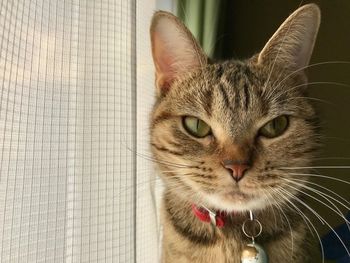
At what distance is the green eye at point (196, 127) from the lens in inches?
37.9

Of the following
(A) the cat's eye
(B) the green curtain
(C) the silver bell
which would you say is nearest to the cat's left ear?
(A) the cat's eye

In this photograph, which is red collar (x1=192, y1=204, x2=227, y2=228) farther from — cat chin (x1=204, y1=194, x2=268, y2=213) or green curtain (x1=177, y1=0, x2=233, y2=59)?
green curtain (x1=177, y1=0, x2=233, y2=59)

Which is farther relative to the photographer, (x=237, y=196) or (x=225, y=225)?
(x=225, y=225)

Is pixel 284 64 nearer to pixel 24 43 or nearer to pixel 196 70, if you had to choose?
pixel 196 70

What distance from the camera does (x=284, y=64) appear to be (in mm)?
1049

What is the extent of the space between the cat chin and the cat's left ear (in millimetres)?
380

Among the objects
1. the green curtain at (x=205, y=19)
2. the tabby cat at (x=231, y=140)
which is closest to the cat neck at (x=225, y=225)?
the tabby cat at (x=231, y=140)

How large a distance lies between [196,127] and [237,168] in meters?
0.20

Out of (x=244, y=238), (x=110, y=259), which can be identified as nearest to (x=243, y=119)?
(x=244, y=238)

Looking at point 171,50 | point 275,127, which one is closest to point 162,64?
point 171,50

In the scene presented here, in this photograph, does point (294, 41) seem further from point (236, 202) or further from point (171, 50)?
point (236, 202)

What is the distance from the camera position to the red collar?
0.95 meters

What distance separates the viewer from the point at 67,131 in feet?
2.34

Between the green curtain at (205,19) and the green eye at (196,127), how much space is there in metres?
0.77
